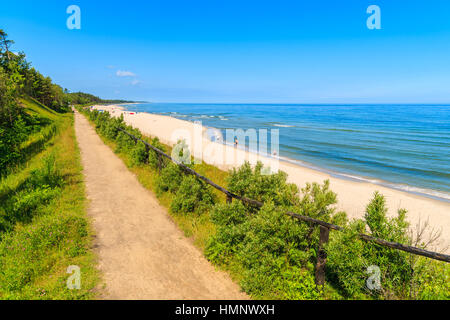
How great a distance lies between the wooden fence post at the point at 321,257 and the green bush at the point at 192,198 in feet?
13.4

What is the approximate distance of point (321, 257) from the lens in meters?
4.20

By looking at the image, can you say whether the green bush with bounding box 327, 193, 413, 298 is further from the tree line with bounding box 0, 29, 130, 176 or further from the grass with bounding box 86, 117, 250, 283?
the tree line with bounding box 0, 29, 130, 176

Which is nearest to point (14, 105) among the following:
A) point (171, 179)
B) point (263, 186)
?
point (171, 179)

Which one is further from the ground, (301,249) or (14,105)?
(14,105)

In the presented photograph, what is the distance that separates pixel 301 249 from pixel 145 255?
3.93 metres

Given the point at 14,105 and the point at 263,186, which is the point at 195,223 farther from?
the point at 14,105

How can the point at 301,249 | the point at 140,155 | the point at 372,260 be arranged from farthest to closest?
the point at 140,155
the point at 301,249
the point at 372,260

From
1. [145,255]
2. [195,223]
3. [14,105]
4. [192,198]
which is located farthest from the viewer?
[14,105]

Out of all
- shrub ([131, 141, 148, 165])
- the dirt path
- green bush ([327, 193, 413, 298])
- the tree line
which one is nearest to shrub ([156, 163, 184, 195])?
the dirt path

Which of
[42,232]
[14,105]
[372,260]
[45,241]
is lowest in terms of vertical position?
[45,241]

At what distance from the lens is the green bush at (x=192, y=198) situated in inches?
299

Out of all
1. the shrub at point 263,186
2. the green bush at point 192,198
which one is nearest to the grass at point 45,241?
the green bush at point 192,198

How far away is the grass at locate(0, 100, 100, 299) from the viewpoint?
434 cm
